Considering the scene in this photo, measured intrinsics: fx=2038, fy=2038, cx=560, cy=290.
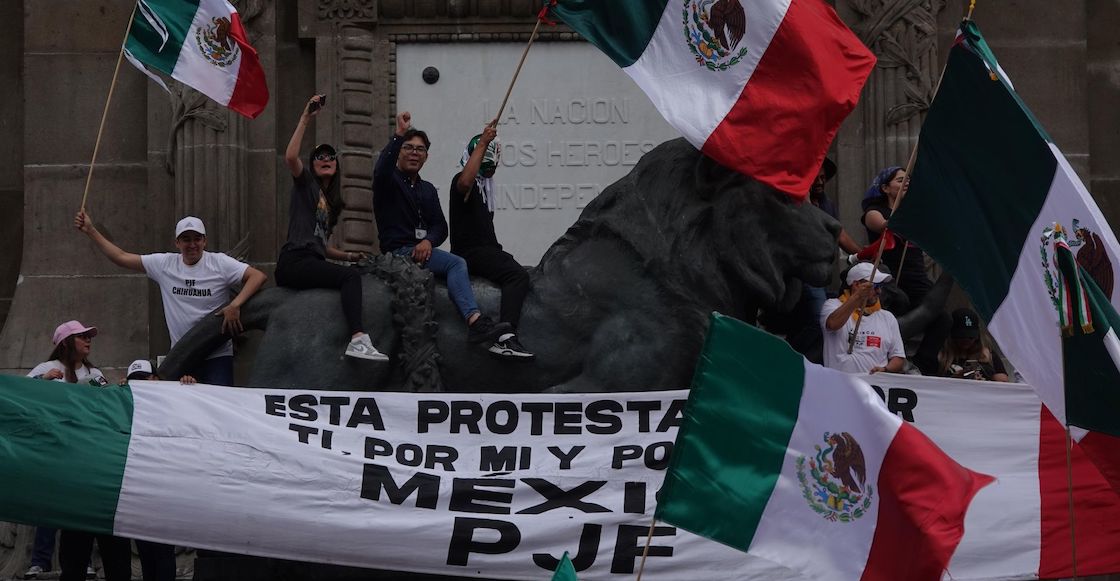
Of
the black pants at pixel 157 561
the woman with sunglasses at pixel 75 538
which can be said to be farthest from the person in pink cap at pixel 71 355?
the black pants at pixel 157 561

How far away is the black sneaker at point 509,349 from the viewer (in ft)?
42.3

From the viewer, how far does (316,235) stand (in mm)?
13711

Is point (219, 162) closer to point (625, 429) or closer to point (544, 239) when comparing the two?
point (544, 239)

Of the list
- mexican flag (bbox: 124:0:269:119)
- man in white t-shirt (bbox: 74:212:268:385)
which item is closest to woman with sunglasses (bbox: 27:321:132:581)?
man in white t-shirt (bbox: 74:212:268:385)

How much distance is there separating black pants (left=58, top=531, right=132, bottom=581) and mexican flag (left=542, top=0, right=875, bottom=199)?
4.51 m

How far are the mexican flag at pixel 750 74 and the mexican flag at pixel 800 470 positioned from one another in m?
3.34

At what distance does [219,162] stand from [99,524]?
20.5 feet

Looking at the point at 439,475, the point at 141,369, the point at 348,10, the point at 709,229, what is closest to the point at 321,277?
the point at 141,369

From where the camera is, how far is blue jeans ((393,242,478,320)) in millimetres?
13078

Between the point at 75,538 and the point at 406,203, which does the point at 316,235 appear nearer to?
the point at 406,203

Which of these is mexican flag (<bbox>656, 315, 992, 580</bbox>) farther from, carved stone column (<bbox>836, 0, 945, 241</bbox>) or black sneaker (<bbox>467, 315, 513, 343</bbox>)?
carved stone column (<bbox>836, 0, 945, 241</bbox>)

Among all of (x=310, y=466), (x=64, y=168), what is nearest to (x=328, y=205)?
(x=310, y=466)

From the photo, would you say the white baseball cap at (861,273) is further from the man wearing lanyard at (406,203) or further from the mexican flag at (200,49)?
the mexican flag at (200,49)

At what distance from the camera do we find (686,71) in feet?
43.4
